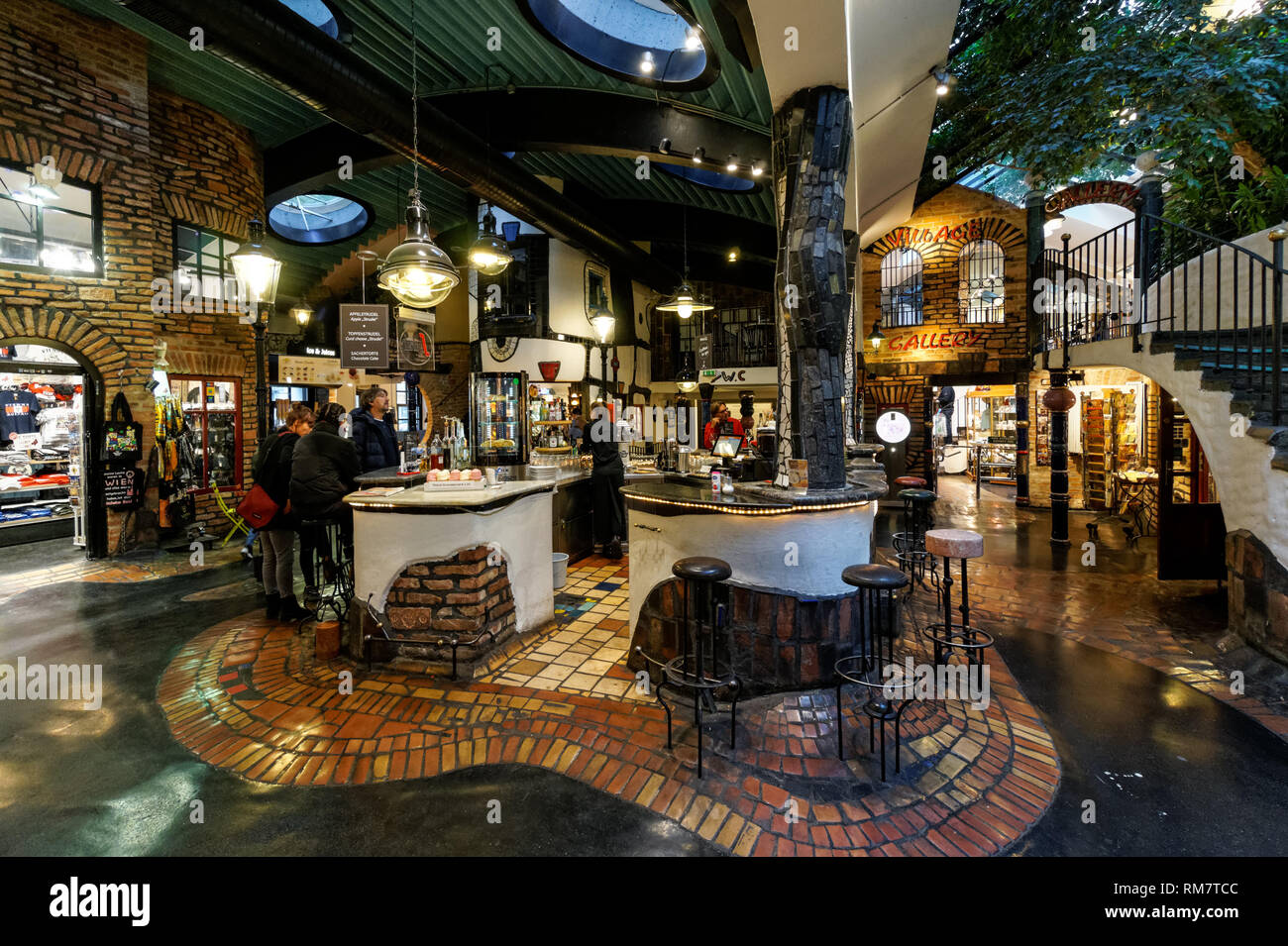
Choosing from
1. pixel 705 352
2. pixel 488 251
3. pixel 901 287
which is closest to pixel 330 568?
pixel 488 251

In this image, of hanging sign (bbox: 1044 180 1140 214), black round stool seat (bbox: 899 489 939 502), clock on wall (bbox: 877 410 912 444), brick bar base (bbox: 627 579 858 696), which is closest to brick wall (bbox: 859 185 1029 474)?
clock on wall (bbox: 877 410 912 444)

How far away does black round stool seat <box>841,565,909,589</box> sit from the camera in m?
2.74

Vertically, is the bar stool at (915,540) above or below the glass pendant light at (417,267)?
below

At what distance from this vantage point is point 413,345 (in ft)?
32.0

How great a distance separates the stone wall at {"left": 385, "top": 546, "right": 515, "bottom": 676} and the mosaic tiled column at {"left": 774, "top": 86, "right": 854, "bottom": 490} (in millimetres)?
2124

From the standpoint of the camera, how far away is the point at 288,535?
4.61m

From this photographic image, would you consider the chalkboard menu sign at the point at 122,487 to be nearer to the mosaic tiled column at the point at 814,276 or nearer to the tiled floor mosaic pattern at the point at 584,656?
the tiled floor mosaic pattern at the point at 584,656

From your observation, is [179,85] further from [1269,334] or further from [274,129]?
[1269,334]

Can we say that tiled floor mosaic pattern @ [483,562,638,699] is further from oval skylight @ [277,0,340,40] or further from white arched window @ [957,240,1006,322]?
white arched window @ [957,240,1006,322]

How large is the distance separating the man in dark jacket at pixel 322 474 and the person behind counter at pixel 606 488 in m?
2.75

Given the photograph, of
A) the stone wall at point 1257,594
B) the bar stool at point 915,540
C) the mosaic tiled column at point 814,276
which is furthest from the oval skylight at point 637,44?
the stone wall at point 1257,594

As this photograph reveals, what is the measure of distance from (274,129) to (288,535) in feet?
21.4

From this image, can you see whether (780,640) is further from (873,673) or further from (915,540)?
(915,540)

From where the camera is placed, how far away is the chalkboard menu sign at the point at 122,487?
6.33 m
